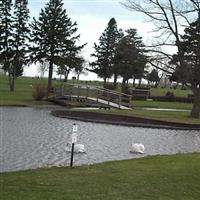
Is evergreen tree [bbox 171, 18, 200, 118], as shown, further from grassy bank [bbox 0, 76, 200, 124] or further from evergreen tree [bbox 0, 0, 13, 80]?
evergreen tree [bbox 0, 0, 13, 80]

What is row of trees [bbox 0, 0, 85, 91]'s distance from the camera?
56.1 m

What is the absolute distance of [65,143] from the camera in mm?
17906

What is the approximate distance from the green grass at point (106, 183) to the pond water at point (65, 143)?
2752mm

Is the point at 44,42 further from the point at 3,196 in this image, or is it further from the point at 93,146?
the point at 3,196

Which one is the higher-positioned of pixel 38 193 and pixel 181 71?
pixel 181 71

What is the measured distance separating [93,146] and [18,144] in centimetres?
291

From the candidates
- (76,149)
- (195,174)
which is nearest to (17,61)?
(76,149)

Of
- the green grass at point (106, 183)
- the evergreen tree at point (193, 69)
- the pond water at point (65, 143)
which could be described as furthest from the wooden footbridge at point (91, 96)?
the green grass at point (106, 183)

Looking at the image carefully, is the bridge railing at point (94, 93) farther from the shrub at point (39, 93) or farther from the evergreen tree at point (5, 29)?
the evergreen tree at point (5, 29)

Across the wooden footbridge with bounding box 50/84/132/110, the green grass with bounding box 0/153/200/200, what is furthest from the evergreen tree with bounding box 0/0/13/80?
the green grass with bounding box 0/153/200/200

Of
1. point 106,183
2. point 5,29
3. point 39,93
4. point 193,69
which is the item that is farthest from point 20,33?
point 106,183

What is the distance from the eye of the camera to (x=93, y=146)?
17.7 metres

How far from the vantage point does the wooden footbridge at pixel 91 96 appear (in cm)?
4053

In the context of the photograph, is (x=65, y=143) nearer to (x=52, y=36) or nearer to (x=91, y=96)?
(x=91, y=96)
